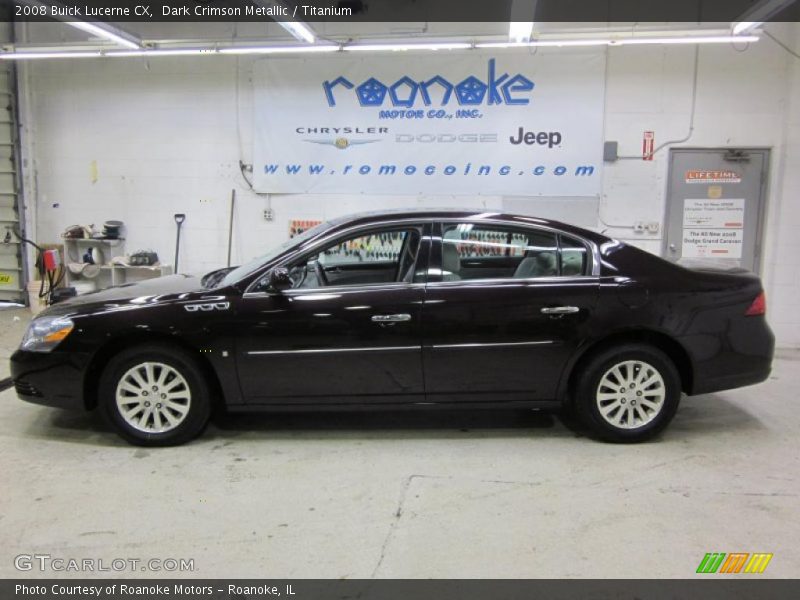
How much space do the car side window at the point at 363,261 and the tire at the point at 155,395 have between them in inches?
35.0

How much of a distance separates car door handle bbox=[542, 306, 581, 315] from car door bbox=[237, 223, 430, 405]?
2.52 ft

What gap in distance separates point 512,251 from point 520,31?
9.20ft

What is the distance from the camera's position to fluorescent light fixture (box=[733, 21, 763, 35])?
211 inches

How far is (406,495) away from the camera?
3.12 metres

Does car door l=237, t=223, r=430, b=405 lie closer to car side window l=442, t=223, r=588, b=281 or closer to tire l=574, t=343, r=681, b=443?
car side window l=442, t=223, r=588, b=281

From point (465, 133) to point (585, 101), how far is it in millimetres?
1395

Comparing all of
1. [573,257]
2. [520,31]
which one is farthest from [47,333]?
[520,31]

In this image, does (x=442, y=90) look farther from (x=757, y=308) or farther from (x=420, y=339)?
(x=757, y=308)

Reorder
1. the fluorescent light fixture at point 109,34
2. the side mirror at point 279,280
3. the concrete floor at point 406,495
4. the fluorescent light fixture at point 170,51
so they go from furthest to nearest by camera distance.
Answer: the fluorescent light fixture at point 170,51 → the fluorescent light fixture at point 109,34 → the side mirror at point 279,280 → the concrete floor at point 406,495

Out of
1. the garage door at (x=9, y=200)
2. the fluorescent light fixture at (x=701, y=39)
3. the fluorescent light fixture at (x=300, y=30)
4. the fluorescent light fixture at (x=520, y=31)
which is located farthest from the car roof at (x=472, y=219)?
the garage door at (x=9, y=200)

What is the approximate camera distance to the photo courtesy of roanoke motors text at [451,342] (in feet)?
8.66

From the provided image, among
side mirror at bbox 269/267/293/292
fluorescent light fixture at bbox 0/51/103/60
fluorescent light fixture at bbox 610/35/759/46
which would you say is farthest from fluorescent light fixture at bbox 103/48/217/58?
fluorescent light fixture at bbox 610/35/759/46

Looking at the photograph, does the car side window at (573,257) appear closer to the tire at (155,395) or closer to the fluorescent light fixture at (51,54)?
the tire at (155,395)
